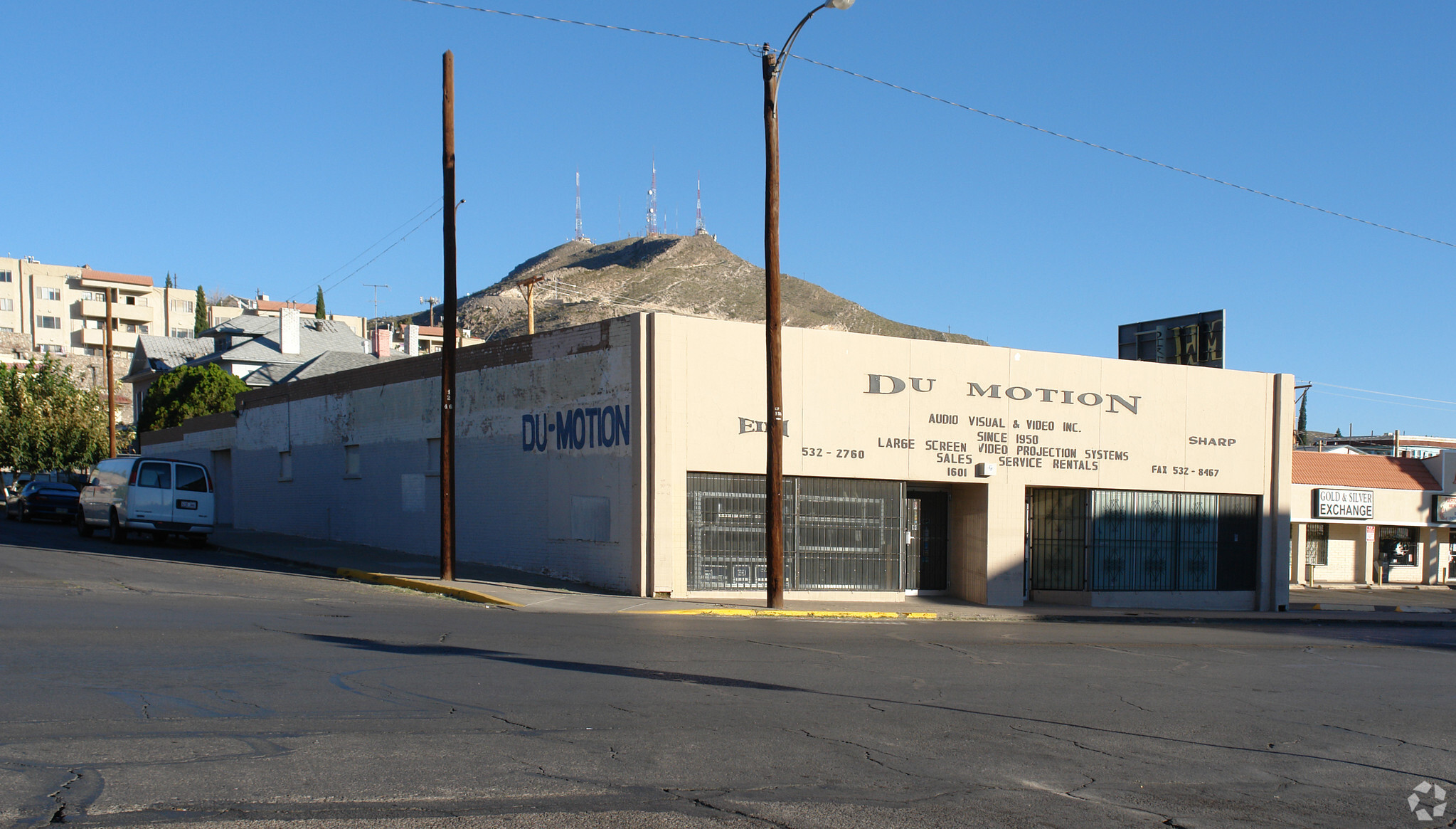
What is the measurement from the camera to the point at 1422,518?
137 feet

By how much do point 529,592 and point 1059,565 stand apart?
39.7ft

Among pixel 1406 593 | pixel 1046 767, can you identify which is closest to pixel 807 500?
pixel 1046 767

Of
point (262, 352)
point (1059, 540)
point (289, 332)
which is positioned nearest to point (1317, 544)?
point (1059, 540)

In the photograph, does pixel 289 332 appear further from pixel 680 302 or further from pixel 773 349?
pixel 680 302

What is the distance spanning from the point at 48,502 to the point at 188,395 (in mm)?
24450

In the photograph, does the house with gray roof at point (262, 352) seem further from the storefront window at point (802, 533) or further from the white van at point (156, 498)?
the storefront window at point (802, 533)

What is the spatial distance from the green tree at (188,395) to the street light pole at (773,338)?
48.2m

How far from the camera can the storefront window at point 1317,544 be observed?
133 feet

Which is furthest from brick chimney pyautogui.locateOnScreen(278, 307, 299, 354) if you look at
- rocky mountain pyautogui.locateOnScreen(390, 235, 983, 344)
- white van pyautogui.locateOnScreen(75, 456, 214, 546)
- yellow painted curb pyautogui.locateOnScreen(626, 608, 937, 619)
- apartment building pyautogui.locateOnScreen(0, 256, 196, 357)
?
rocky mountain pyautogui.locateOnScreen(390, 235, 983, 344)

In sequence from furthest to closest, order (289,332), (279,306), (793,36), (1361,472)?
(279,306)
(289,332)
(1361,472)
(793,36)

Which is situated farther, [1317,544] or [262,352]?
[262,352]

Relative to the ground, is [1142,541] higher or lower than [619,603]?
higher

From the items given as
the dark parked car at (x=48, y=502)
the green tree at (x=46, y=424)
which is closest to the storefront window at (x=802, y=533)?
the dark parked car at (x=48, y=502)

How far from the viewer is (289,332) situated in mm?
66000
